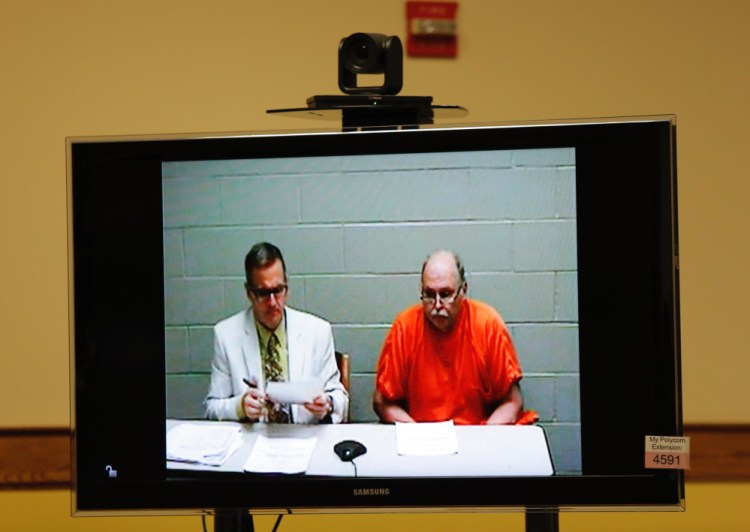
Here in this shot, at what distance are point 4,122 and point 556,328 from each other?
4.27ft

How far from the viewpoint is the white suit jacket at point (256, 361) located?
1397 mm

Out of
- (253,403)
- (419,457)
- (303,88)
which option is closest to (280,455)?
(253,403)

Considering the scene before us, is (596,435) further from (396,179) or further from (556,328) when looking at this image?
(396,179)

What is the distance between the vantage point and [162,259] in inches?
56.1

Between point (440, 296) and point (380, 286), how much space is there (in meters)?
0.09

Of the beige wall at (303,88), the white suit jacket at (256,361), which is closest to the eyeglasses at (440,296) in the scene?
the white suit jacket at (256,361)

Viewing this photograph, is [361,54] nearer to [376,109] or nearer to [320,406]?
[376,109]

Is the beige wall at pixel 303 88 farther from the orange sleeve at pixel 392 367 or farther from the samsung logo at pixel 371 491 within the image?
the samsung logo at pixel 371 491

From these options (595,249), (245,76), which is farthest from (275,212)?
(245,76)

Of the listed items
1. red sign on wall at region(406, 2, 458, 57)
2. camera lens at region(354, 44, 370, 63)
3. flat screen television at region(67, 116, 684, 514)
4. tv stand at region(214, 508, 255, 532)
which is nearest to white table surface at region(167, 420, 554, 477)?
flat screen television at region(67, 116, 684, 514)

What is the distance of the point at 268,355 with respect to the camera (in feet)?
4.66

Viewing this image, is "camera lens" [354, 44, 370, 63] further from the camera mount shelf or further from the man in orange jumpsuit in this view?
the man in orange jumpsuit

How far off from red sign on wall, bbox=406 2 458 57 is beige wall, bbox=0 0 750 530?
0.9 inches

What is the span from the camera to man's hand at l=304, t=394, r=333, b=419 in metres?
1.40
